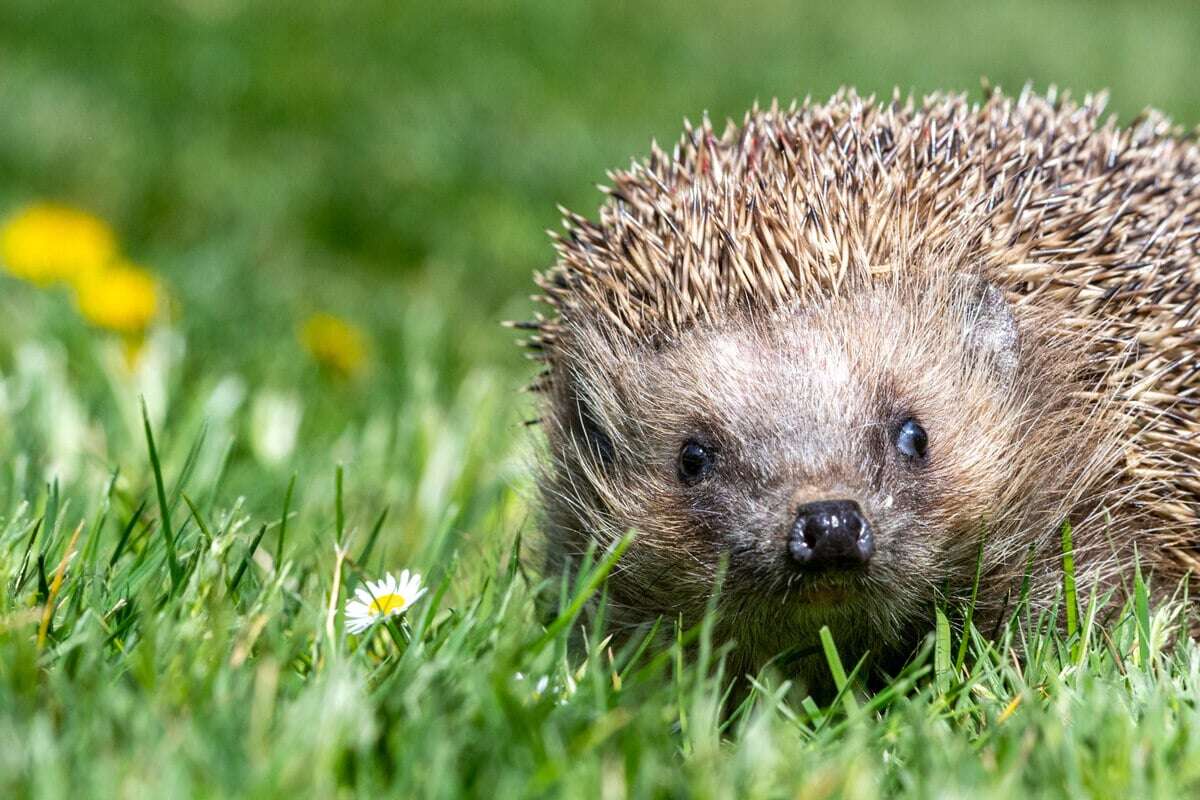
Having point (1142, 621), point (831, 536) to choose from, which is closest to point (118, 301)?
point (831, 536)

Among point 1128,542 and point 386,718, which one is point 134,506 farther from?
point 1128,542

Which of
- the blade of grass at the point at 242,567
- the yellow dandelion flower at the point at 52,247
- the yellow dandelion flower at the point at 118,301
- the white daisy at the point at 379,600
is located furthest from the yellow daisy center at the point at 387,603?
the yellow dandelion flower at the point at 52,247

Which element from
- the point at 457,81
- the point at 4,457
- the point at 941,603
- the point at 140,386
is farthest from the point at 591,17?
the point at 941,603

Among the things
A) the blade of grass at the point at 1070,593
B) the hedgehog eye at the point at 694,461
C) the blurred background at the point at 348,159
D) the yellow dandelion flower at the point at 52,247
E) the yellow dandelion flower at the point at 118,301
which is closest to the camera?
the blade of grass at the point at 1070,593

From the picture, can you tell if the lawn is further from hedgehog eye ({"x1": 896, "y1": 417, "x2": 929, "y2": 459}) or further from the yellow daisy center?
hedgehog eye ({"x1": 896, "y1": 417, "x2": 929, "y2": 459})

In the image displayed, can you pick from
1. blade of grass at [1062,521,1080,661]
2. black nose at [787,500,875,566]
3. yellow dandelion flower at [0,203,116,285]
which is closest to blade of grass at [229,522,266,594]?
black nose at [787,500,875,566]

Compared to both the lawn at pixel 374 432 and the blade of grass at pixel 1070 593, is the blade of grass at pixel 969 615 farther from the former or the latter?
the blade of grass at pixel 1070 593
